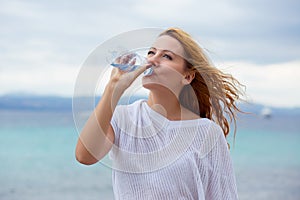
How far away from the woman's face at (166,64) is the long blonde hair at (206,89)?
1.2 inches

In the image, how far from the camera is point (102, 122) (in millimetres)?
1745

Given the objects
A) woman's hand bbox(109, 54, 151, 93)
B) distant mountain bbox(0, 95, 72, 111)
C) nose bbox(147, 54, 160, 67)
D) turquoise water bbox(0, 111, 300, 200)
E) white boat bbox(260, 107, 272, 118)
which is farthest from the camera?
white boat bbox(260, 107, 272, 118)

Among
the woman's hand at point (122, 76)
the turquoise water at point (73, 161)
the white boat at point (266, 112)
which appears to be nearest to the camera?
the woman's hand at point (122, 76)

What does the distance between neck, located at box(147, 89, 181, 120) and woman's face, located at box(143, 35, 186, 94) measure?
27mm

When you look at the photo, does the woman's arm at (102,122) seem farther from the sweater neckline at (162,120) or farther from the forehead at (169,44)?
the sweater neckline at (162,120)

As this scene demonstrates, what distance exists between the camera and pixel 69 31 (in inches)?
682

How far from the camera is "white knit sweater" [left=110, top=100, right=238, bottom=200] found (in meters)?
1.89

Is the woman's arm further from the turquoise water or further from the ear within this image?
the turquoise water

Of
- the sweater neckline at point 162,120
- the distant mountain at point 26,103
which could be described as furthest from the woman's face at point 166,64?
the distant mountain at point 26,103

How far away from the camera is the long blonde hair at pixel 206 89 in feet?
6.66

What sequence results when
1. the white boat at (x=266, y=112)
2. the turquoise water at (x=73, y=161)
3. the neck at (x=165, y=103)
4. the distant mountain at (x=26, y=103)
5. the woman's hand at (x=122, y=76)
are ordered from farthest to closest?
the white boat at (x=266, y=112)
the distant mountain at (x=26, y=103)
the turquoise water at (x=73, y=161)
the neck at (x=165, y=103)
the woman's hand at (x=122, y=76)

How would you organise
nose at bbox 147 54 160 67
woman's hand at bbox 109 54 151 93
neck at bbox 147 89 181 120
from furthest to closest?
1. neck at bbox 147 89 181 120
2. nose at bbox 147 54 160 67
3. woman's hand at bbox 109 54 151 93

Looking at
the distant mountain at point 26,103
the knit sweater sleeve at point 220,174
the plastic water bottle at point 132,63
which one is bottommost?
the distant mountain at point 26,103

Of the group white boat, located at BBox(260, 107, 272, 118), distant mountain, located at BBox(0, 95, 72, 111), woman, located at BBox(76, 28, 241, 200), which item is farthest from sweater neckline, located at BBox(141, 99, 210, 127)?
white boat, located at BBox(260, 107, 272, 118)
